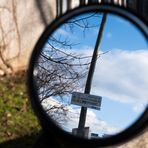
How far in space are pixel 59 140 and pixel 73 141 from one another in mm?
39

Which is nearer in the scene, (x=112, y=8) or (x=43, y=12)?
(x=112, y=8)

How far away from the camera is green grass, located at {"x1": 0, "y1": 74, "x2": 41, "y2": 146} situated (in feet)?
10.7

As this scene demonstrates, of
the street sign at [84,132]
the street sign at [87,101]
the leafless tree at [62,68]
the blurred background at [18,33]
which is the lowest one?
the street sign at [84,132]

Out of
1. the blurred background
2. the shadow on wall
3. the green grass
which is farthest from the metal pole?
the shadow on wall

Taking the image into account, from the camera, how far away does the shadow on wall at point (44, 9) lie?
4.44 meters

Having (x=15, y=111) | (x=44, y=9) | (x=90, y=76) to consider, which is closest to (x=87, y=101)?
(x=90, y=76)

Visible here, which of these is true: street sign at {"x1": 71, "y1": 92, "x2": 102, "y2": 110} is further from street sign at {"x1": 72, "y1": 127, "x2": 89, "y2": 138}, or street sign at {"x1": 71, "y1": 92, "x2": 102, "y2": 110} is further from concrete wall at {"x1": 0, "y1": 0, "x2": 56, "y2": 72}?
concrete wall at {"x1": 0, "y1": 0, "x2": 56, "y2": 72}

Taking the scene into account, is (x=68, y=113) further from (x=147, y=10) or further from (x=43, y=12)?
(x=43, y=12)

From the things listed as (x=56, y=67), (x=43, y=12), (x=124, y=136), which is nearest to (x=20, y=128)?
(x=43, y=12)

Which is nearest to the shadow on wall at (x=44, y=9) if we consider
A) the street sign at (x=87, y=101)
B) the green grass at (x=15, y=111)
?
the green grass at (x=15, y=111)

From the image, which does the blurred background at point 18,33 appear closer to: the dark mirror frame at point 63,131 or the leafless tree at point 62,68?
the leafless tree at point 62,68

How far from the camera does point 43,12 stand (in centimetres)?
450

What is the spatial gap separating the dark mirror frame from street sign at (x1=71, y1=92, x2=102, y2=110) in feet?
0.31

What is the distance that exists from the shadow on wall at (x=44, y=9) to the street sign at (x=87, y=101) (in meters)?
2.98
